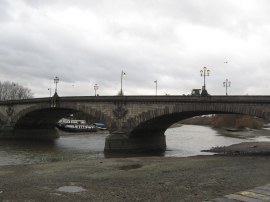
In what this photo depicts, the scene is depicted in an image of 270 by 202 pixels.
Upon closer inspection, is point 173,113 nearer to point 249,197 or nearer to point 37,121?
point 249,197

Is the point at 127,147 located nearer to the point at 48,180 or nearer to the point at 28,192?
the point at 48,180

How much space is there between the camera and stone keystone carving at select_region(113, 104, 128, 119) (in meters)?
39.2

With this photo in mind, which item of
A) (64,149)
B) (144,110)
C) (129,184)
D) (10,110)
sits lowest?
(64,149)

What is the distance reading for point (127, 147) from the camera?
3812cm

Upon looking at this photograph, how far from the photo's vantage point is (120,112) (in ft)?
129

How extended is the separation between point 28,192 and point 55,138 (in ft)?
159

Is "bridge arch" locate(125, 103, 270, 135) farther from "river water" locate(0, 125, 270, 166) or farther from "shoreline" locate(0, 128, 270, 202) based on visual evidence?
"shoreline" locate(0, 128, 270, 202)

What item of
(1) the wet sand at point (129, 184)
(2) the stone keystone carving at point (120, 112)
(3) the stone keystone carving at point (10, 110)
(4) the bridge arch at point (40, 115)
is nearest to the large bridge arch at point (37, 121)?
(4) the bridge arch at point (40, 115)

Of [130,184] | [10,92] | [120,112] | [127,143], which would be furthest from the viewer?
[10,92]

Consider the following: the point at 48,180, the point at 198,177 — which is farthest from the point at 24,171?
the point at 198,177

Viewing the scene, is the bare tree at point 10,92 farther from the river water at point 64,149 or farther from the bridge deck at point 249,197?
the bridge deck at point 249,197

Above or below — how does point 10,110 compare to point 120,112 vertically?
below

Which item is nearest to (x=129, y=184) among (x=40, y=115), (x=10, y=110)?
(x=40, y=115)

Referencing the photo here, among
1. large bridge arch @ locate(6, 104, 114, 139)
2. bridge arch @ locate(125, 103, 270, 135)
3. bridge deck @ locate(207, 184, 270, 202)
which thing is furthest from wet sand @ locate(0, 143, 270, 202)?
large bridge arch @ locate(6, 104, 114, 139)
